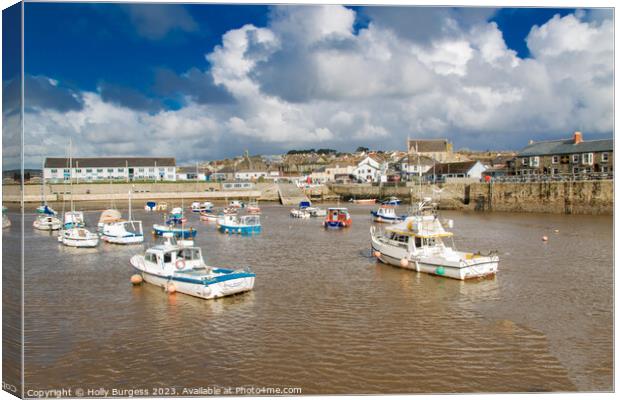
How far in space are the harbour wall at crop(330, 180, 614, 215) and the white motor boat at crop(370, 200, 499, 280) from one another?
13430 mm

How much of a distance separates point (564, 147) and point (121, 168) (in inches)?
2549

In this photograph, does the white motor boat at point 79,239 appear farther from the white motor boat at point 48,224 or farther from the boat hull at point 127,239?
the white motor boat at point 48,224

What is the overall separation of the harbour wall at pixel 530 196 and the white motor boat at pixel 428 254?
13430 mm

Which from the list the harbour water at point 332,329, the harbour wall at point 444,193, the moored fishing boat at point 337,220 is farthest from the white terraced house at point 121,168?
the harbour water at point 332,329

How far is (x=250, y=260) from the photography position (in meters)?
22.5

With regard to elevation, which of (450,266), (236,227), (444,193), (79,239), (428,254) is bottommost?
(450,266)

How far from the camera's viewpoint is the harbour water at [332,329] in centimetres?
905

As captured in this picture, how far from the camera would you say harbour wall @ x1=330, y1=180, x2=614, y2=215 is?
4153 cm

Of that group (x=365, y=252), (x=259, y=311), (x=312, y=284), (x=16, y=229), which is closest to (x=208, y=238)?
(x=365, y=252)

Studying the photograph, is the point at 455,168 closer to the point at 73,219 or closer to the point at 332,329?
the point at 73,219

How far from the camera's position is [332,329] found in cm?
1198

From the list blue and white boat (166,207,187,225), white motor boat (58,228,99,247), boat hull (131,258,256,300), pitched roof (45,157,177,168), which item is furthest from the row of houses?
boat hull (131,258,256,300)

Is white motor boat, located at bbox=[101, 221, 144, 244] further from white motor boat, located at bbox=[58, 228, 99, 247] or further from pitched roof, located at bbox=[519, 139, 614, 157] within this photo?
pitched roof, located at bbox=[519, 139, 614, 157]

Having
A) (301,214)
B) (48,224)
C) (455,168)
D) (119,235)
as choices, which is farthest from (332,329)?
(455,168)
